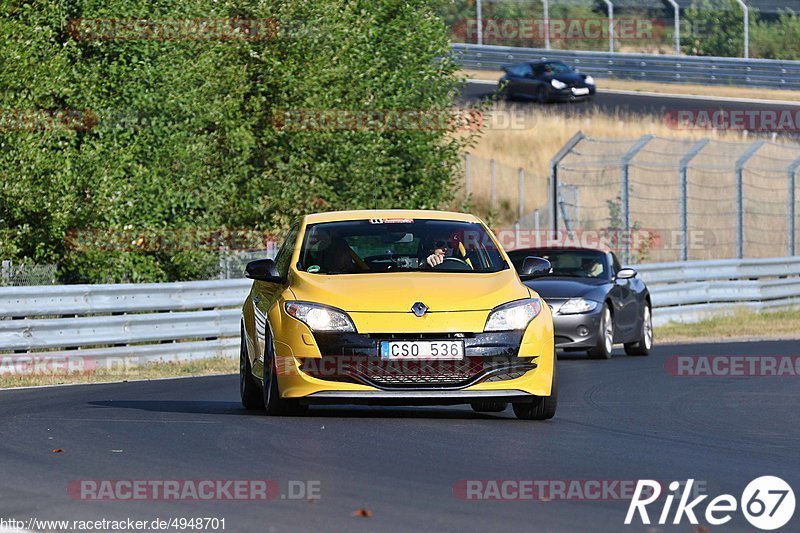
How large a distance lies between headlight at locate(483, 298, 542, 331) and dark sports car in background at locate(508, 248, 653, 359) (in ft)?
27.4

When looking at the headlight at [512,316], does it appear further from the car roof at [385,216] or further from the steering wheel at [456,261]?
the car roof at [385,216]

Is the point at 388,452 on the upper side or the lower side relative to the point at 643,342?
upper

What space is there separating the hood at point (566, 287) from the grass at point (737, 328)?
15.6ft

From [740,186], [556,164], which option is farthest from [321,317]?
[740,186]

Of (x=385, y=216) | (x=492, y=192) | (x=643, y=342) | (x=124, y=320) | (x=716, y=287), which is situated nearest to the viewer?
(x=385, y=216)

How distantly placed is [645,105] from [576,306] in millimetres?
32061

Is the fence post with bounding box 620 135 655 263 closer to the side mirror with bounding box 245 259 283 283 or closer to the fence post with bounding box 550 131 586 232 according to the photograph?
the fence post with bounding box 550 131 586 232

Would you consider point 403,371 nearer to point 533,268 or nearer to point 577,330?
point 533,268

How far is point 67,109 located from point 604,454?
545 inches

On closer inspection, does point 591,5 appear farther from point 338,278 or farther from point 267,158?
point 338,278

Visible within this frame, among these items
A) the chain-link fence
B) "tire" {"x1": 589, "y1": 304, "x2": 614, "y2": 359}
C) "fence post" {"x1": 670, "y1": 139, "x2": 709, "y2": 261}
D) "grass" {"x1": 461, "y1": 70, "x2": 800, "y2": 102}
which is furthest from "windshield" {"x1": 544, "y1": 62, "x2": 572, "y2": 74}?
"tire" {"x1": 589, "y1": 304, "x2": 614, "y2": 359}

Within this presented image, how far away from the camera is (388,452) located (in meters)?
9.34

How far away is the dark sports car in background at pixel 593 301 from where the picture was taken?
64.7 ft

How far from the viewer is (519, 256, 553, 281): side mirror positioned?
12.1m
